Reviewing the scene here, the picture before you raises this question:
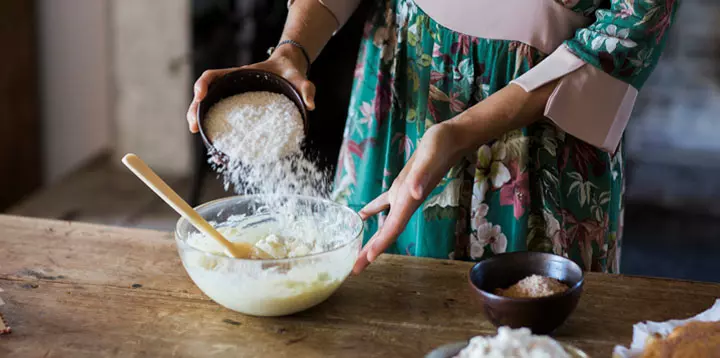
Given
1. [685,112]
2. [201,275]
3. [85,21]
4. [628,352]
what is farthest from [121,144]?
[628,352]

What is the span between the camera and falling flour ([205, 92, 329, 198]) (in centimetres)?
137

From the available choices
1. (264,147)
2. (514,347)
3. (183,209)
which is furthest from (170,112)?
(514,347)

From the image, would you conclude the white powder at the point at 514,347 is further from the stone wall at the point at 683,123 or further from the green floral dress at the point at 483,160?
the stone wall at the point at 683,123

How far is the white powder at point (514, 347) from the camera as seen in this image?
36.8 inches

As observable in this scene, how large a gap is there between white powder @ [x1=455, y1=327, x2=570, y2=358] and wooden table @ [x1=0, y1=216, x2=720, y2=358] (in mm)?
148

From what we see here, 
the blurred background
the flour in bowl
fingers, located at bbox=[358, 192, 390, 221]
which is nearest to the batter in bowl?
fingers, located at bbox=[358, 192, 390, 221]

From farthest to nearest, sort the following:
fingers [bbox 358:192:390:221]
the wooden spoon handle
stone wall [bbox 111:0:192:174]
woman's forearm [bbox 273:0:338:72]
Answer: stone wall [bbox 111:0:192:174], woman's forearm [bbox 273:0:338:72], fingers [bbox 358:192:390:221], the wooden spoon handle

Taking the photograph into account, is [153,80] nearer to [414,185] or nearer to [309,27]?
[309,27]

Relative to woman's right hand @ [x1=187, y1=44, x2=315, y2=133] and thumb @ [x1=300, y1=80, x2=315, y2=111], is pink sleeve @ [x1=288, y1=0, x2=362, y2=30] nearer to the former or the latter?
woman's right hand @ [x1=187, y1=44, x2=315, y2=133]

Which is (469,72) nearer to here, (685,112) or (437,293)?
(437,293)

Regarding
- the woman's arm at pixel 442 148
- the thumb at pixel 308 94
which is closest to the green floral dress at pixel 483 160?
the woman's arm at pixel 442 148

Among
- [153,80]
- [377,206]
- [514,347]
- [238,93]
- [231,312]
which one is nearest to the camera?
[514,347]

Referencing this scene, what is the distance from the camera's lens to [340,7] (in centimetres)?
167

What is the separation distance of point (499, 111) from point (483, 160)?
150 mm
